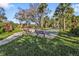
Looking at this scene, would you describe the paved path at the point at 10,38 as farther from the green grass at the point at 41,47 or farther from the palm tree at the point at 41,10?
the palm tree at the point at 41,10

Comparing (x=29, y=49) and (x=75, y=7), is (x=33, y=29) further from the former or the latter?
(x=75, y=7)

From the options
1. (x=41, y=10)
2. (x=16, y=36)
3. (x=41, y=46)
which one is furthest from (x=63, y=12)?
(x=16, y=36)

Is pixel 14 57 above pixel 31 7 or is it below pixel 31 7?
below

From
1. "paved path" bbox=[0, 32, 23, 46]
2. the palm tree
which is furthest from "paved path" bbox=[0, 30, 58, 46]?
the palm tree

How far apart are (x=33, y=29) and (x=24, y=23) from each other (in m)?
0.11

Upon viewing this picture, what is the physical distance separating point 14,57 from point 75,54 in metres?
0.55

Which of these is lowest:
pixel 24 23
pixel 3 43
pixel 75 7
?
pixel 3 43

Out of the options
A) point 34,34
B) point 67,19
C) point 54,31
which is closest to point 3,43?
point 34,34

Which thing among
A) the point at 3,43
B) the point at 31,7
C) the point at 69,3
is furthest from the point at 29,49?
the point at 69,3

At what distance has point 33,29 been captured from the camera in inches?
80.0

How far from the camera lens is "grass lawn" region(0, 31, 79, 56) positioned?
6.55 ft

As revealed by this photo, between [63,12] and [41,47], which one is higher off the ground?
[63,12]

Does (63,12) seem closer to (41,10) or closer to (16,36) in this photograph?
(41,10)

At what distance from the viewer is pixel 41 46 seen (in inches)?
79.4
